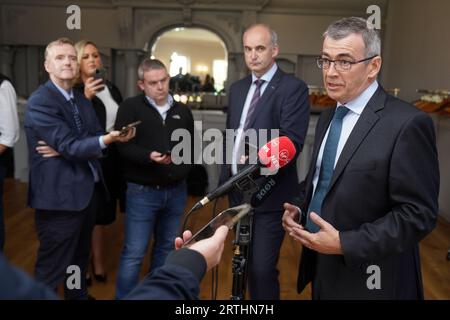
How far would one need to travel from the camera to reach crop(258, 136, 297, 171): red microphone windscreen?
1439 millimetres

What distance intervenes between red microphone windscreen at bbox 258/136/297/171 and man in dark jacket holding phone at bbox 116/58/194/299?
105 centimetres

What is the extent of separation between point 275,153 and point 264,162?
0.07 meters

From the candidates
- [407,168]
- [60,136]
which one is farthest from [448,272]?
[60,136]

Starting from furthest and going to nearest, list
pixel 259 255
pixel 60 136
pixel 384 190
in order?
pixel 259 255, pixel 60 136, pixel 384 190

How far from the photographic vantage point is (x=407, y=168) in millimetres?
1309

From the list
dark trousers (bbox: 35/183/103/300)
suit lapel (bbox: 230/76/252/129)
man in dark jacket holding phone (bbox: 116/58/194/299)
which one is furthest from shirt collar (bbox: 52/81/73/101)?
suit lapel (bbox: 230/76/252/129)

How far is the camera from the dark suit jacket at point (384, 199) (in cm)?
132

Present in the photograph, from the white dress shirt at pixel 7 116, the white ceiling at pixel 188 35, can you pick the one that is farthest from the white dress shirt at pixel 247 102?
the white ceiling at pixel 188 35

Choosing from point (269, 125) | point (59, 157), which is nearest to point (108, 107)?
point (59, 157)

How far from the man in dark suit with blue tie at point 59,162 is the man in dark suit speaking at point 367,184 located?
1199 mm

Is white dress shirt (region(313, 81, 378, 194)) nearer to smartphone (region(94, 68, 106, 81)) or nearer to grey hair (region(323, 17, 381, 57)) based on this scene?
grey hair (region(323, 17, 381, 57))
